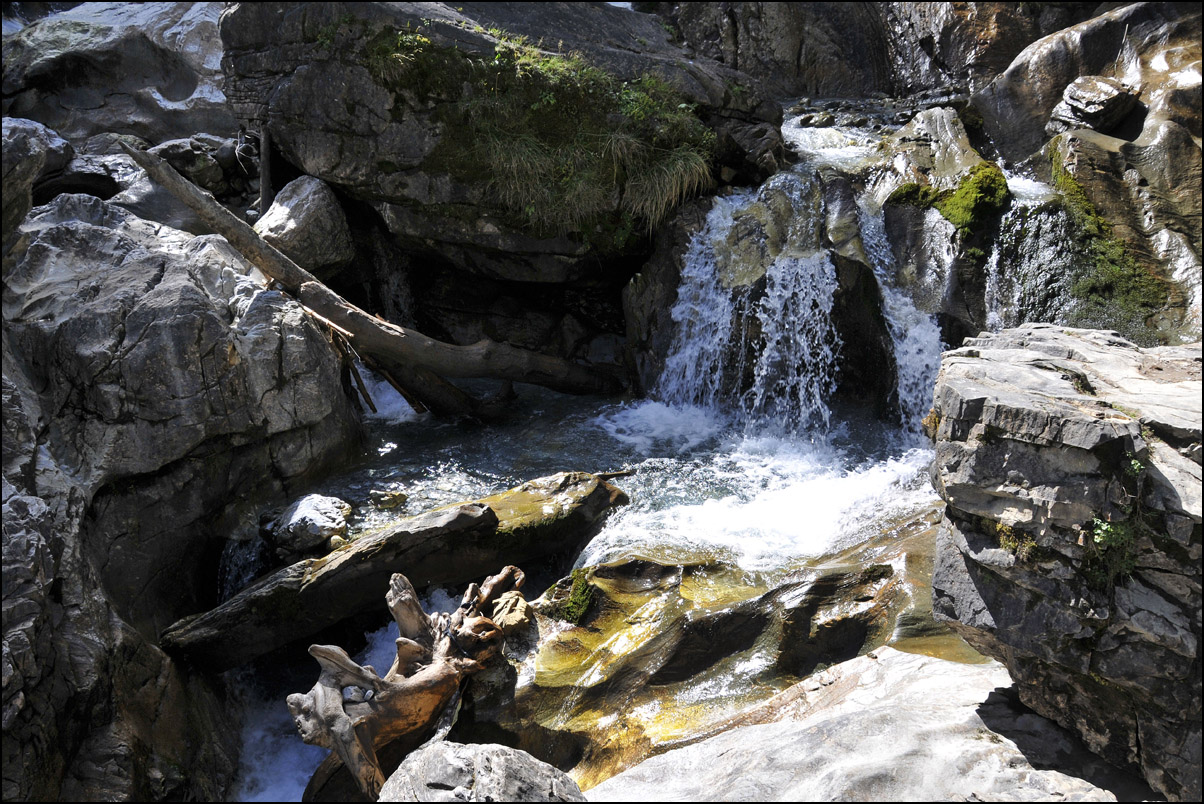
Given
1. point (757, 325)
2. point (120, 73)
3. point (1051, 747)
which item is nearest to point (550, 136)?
point (757, 325)

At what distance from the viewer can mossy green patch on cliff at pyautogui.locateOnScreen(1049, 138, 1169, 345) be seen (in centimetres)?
602

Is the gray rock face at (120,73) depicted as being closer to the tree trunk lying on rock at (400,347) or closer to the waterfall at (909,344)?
the tree trunk lying on rock at (400,347)

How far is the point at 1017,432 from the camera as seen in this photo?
2.77 meters

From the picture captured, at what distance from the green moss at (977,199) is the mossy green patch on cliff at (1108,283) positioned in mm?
566

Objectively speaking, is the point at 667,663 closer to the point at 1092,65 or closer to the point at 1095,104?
the point at 1095,104

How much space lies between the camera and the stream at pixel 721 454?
15.8ft

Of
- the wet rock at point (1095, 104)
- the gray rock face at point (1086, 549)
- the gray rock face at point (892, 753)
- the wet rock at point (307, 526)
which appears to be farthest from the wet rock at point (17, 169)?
the wet rock at point (1095, 104)

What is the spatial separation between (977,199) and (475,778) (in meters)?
6.78

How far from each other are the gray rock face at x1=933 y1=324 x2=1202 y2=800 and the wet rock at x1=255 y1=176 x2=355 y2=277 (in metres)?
7.20

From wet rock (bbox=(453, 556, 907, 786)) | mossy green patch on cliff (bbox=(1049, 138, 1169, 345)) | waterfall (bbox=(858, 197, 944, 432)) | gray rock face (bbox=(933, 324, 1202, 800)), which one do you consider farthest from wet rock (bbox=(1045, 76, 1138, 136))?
wet rock (bbox=(453, 556, 907, 786))

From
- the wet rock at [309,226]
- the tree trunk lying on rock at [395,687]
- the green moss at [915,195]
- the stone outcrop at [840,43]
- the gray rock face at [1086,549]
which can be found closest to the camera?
the gray rock face at [1086,549]

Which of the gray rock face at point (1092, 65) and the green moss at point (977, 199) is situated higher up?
the gray rock face at point (1092, 65)

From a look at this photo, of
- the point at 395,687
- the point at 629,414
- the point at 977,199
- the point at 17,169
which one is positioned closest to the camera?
the point at 395,687

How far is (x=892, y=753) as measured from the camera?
297 centimetres
